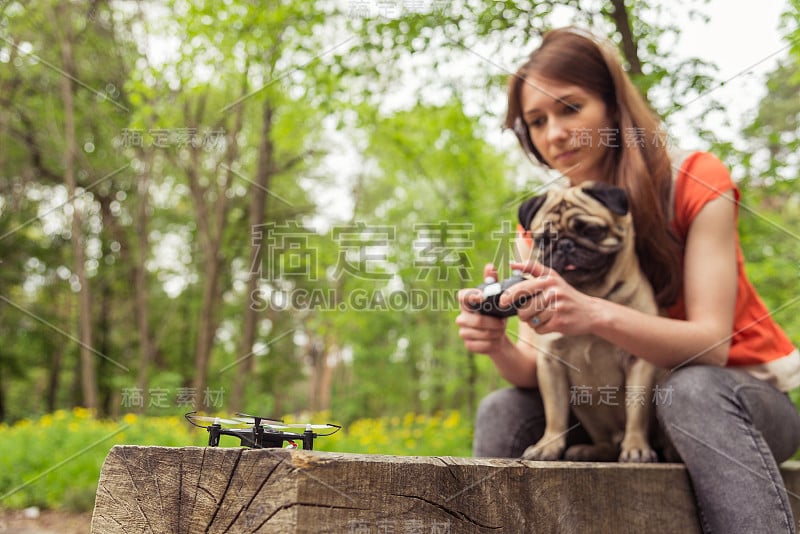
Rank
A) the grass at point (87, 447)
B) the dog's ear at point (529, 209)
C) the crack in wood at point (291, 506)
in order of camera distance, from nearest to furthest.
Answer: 1. the crack in wood at point (291, 506)
2. the dog's ear at point (529, 209)
3. the grass at point (87, 447)

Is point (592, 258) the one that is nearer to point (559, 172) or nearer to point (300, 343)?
point (559, 172)

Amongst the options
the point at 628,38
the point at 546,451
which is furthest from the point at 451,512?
the point at 628,38

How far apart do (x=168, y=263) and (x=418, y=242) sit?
37.9 ft

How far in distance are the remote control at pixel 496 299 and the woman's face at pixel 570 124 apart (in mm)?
504

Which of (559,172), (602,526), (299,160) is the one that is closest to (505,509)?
(602,526)

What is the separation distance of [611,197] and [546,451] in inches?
27.6

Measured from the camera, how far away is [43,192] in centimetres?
1427

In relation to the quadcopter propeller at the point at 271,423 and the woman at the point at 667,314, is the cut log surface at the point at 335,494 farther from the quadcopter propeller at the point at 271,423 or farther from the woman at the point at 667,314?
the woman at the point at 667,314

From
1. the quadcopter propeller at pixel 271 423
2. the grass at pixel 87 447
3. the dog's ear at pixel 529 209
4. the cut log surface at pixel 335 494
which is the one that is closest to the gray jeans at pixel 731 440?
the cut log surface at pixel 335 494

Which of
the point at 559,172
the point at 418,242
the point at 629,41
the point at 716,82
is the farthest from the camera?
the point at 418,242

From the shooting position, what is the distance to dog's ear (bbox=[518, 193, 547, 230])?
183cm

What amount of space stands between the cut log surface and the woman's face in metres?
0.95

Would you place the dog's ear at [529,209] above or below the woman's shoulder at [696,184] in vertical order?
below

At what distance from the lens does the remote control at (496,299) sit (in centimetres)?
160
